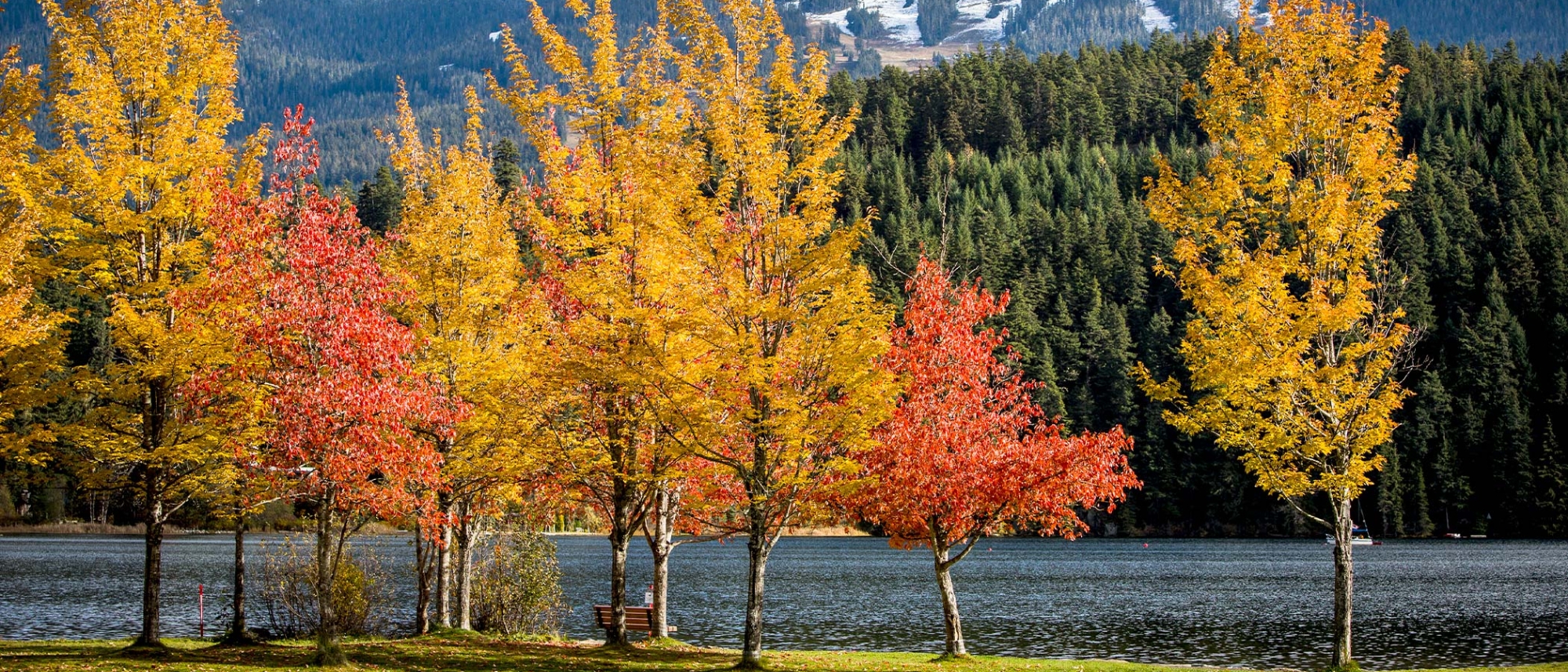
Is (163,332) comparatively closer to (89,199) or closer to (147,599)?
(89,199)

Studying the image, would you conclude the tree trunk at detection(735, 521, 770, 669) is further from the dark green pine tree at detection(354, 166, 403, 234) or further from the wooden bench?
the dark green pine tree at detection(354, 166, 403, 234)

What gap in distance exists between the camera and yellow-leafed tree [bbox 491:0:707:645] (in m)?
24.9

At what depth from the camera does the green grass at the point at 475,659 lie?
24031 mm

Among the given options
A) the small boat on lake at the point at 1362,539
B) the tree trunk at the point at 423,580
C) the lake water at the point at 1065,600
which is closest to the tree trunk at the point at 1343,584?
the lake water at the point at 1065,600

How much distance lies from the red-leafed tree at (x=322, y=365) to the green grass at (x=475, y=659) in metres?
1.74

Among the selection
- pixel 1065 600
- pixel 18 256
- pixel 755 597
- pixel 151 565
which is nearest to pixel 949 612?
pixel 755 597

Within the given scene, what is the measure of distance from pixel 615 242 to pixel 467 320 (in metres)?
6.54

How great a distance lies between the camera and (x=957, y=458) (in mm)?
28953

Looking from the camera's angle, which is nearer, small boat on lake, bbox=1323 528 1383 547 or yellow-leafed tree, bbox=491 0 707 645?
yellow-leafed tree, bbox=491 0 707 645

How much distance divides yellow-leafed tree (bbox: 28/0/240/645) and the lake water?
12.9m

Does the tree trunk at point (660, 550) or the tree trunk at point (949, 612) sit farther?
the tree trunk at point (660, 550)

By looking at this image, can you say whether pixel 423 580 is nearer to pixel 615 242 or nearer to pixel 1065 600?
pixel 615 242

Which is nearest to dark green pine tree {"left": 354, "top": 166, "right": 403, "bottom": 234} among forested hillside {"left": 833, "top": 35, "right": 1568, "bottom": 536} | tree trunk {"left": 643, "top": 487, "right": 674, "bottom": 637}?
forested hillside {"left": 833, "top": 35, "right": 1568, "bottom": 536}

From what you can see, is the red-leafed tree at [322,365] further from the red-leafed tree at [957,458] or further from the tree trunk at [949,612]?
the tree trunk at [949,612]
